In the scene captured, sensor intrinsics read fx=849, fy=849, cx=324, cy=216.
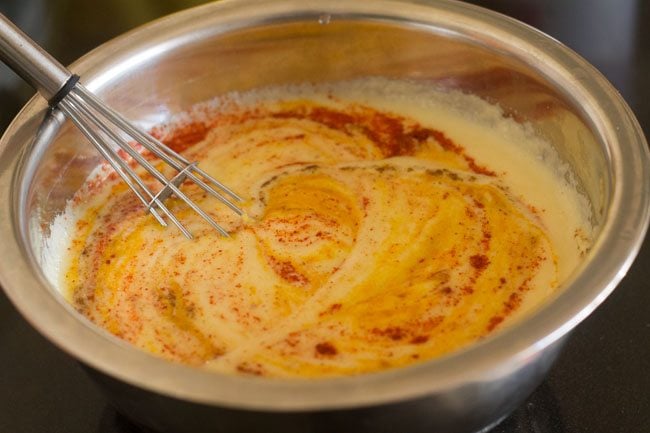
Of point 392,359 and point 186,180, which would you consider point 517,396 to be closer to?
point 392,359

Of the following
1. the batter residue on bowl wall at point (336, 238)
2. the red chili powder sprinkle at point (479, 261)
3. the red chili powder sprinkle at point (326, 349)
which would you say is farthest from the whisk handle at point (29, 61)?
the red chili powder sprinkle at point (479, 261)

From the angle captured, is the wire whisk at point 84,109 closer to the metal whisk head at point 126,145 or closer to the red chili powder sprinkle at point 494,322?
the metal whisk head at point 126,145

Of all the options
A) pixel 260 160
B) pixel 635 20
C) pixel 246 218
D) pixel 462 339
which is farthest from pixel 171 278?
pixel 635 20

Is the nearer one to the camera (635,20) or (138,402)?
(138,402)

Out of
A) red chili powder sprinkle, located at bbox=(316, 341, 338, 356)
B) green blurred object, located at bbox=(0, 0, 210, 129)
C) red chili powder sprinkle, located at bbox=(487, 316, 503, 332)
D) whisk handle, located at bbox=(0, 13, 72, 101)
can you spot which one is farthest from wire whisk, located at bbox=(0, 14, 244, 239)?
green blurred object, located at bbox=(0, 0, 210, 129)

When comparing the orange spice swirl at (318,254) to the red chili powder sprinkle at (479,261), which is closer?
the orange spice swirl at (318,254)

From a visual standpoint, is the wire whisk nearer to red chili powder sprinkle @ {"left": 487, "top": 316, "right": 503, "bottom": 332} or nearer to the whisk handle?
the whisk handle
